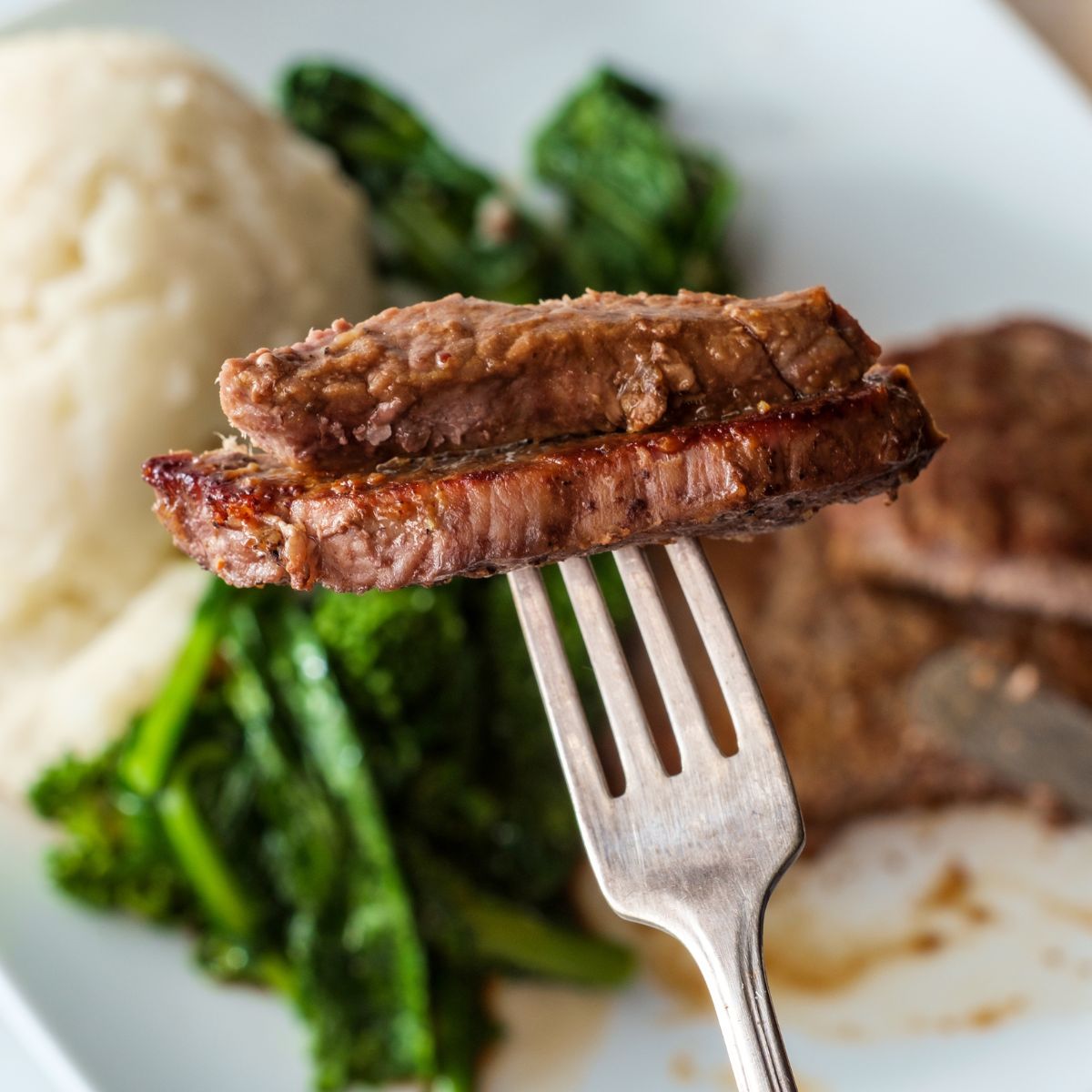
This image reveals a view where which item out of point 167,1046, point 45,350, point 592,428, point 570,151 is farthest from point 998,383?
point 167,1046

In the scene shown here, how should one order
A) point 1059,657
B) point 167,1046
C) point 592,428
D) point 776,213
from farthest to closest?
point 776,213, point 1059,657, point 167,1046, point 592,428

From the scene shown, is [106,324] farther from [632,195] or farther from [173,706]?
[632,195]

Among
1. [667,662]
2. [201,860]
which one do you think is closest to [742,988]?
[667,662]

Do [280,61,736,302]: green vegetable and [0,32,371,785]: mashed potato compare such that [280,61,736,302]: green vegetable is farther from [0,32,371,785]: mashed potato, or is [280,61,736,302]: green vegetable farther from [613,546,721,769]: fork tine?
[613,546,721,769]: fork tine

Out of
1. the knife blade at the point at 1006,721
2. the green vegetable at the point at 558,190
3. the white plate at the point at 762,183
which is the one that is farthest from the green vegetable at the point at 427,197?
the knife blade at the point at 1006,721

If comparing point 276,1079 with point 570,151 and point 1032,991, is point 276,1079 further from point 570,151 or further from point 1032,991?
point 570,151

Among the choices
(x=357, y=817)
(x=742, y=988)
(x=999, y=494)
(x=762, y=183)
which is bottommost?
(x=357, y=817)

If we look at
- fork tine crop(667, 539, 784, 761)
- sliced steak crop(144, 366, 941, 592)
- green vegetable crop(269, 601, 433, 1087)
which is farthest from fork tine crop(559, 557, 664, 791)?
green vegetable crop(269, 601, 433, 1087)
